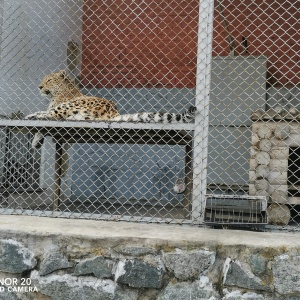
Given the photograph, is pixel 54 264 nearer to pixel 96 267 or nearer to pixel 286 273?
pixel 96 267

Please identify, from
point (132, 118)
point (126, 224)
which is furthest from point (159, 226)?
point (132, 118)

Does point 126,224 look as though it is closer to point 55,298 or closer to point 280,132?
point 55,298

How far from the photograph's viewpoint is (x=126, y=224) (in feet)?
8.64

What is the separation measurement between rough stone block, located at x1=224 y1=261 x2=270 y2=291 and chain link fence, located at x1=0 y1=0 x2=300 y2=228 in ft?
1.51

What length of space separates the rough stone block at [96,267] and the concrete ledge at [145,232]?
0.13 metres

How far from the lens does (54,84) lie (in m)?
4.96

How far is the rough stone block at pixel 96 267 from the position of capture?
7.63 ft

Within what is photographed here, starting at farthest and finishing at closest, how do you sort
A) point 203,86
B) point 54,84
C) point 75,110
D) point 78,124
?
point 54,84 → point 75,110 → point 78,124 → point 203,86

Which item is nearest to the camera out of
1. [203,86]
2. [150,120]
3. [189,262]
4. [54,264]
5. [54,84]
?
[189,262]

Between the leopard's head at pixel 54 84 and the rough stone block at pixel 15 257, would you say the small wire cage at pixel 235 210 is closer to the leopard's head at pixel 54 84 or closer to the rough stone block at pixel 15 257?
the rough stone block at pixel 15 257

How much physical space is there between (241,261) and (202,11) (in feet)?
5.12

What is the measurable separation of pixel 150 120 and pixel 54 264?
156 centimetres

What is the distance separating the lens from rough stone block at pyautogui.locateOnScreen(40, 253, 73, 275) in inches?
93.1

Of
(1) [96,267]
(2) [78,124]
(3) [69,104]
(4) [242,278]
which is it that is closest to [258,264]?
(4) [242,278]
